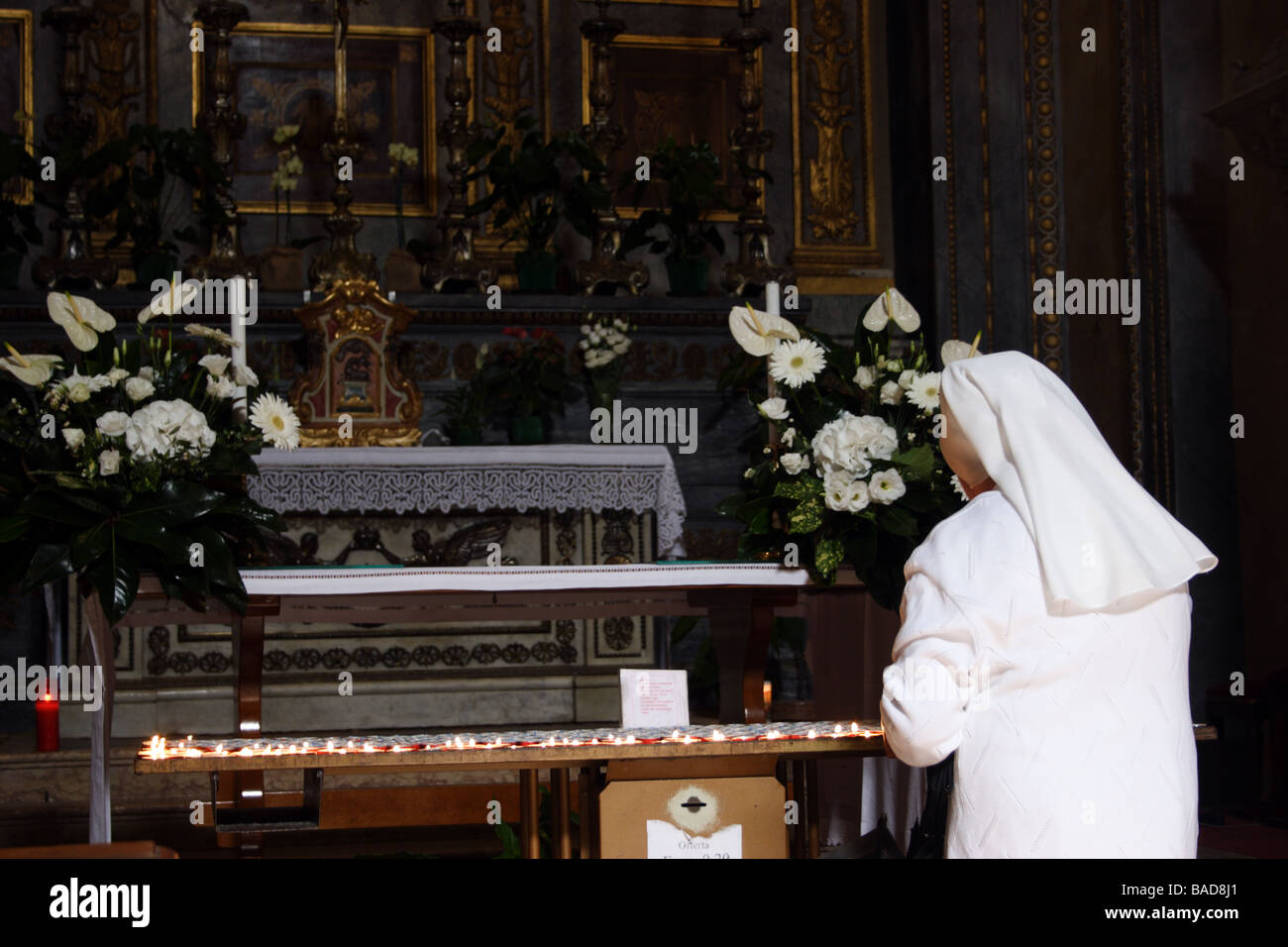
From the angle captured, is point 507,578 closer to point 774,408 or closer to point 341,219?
point 774,408

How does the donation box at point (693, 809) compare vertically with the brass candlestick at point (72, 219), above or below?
below

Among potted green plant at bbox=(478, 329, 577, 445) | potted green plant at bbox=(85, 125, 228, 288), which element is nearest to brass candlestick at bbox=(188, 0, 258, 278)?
potted green plant at bbox=(85, 125, 228, 288)

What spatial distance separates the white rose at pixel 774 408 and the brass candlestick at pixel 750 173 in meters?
4.26

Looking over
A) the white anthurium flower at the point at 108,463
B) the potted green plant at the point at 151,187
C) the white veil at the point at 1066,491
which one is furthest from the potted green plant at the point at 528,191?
the white veil at the point at 1066,491

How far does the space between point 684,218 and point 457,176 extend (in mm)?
1365

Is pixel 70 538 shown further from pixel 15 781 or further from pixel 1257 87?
pixel 1257 87

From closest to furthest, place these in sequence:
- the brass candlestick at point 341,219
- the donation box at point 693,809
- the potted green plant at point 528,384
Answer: the donation box at point 693,809
the potted green plant at point 528,384
the brass candlestick at point 341,219

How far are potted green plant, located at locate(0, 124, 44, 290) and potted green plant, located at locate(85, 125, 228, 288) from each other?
32cm

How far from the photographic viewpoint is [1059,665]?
2545 mm

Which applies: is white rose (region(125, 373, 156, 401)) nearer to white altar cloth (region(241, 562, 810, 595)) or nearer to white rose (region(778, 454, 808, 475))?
white altar cloth (region(241, 562, 810, 595))

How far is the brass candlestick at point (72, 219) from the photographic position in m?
7.79

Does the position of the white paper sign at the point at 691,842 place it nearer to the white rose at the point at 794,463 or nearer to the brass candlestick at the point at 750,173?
the white rose at the point at 794,463
